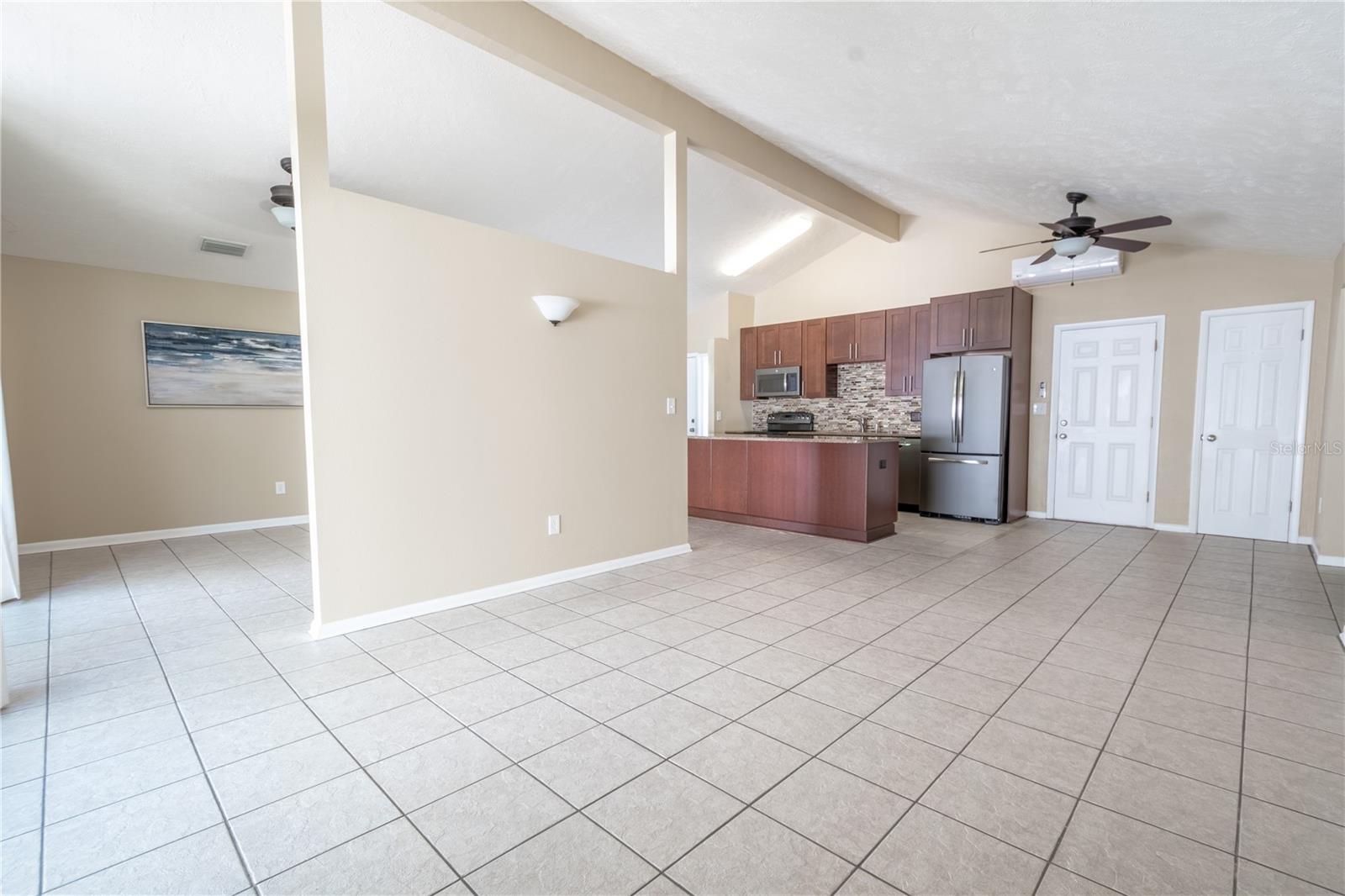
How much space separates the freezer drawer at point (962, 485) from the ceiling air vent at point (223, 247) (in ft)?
22.2

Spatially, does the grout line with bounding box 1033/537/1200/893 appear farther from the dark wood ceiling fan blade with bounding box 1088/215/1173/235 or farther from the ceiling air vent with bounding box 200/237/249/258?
the ceiling air vent with bounding box 200/237/249/258

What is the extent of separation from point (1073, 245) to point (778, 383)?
3802 millimetres

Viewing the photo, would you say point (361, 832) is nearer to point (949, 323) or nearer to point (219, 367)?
point (219, 367)

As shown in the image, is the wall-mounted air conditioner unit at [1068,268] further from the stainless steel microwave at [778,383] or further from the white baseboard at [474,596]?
the white baseboard at [474,596]

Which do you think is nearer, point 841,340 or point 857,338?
point 857,338

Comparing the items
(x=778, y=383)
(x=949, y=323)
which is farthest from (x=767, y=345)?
(x=949, y=323)

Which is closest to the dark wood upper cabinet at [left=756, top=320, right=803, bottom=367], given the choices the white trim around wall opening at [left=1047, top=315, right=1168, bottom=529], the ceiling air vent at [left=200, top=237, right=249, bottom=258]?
the white trim around wall opening at [left=1047, top=315, right=1168, bottom=529]

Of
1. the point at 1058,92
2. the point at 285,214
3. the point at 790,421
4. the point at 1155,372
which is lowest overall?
the point at 790,421

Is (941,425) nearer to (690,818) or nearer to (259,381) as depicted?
(690,818)

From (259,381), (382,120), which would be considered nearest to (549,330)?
(382,120)

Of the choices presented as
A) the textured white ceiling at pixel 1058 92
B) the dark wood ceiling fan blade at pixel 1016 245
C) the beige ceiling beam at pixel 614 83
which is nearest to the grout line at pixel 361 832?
the beige ceiling beam at pixel 614 83

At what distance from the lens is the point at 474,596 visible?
344 cm

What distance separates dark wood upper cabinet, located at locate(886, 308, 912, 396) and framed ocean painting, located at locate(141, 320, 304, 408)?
6068mm

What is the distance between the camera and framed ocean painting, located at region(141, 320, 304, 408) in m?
5.34
